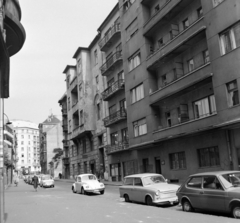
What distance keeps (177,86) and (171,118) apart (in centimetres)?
333

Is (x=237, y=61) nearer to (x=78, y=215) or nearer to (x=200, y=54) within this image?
(x=200, y=54)

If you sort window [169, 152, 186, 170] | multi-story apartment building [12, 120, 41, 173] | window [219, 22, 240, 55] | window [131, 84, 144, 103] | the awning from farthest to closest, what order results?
multi-story apartment building [12, 120, 41, 173] < window [131, 84, 144, 103] < window [169, 152, 186, 170] < window [219, 22, 240, 55] < the awning

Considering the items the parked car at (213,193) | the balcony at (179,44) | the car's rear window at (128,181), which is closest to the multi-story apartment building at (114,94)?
the balcony at (179,44)

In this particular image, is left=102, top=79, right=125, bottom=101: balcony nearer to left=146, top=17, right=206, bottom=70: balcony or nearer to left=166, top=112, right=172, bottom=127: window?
left=146, top=17, right=206, bottom=70: balcony

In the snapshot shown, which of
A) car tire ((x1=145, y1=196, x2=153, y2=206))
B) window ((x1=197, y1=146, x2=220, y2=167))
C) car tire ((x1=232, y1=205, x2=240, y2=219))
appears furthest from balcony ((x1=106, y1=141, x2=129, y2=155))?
car tire ((x1=232, y1=205, x2=240, y2=219))

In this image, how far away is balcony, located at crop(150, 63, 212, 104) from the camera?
68.6 feet

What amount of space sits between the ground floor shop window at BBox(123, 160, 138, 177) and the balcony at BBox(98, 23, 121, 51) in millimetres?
14691

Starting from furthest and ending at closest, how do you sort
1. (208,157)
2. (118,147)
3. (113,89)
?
(113,89) → (118,147) → (208,157)

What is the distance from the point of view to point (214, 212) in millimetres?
11602

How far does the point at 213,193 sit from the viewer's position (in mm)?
10758

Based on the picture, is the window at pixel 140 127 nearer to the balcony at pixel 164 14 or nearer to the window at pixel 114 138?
the window at pixel 114 138

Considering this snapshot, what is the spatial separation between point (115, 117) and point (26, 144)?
133 m

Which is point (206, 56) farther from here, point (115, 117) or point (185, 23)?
point (115, 117)

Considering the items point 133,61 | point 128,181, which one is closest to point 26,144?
point 133,61
